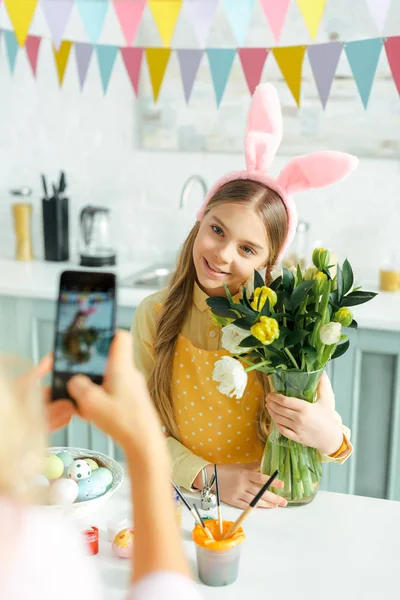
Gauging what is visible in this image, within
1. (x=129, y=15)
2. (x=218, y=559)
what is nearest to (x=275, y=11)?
(x=129, y=15)

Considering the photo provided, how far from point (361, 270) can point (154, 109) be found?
3.33ft

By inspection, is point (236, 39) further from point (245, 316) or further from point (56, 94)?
point (245, 316)

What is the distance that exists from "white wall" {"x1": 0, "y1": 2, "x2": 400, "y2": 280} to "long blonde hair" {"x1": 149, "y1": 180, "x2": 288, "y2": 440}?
4.06 feet

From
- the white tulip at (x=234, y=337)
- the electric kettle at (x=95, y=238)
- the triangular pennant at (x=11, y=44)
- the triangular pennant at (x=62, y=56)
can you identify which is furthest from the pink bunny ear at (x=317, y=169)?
the triangular pennant at (x=11, y=44)

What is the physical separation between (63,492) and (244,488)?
31cm

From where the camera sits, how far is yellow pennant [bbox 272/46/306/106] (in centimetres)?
212

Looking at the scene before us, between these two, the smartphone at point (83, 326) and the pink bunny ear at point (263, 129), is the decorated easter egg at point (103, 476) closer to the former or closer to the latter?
the smartphone at point (83, 326)

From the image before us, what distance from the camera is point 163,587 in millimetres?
578

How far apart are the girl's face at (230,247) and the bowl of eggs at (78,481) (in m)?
0.40

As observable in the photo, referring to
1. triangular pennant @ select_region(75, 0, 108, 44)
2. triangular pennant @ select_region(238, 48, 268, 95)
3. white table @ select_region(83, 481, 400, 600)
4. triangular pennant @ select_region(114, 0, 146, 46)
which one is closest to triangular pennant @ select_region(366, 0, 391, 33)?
triangular pennant @ select_region(238, 48, 268, 95)

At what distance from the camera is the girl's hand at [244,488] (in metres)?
1.16

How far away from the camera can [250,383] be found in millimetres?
1382

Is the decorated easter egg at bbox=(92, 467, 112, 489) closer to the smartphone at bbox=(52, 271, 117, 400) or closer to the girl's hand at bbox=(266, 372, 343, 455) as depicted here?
the girl's hand at bbox=(266, 372, 343, 455)

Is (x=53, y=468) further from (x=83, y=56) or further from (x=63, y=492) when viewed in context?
(x=83, y=56)
